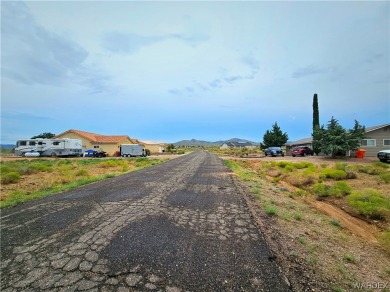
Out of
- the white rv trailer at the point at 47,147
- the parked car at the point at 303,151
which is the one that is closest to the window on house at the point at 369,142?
the parked car at the point at 303,151

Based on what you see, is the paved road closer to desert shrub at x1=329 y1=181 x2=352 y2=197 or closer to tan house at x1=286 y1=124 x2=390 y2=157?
desert shrub at x1=329 y1=181 x2=352 y2=197

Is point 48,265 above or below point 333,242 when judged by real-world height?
above

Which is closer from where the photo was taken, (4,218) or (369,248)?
(369,248)

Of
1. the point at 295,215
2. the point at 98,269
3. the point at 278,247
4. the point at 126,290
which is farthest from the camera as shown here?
the point at 295,215

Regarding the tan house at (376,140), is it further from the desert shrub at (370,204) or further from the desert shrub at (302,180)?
the desert shrub at (370,204)

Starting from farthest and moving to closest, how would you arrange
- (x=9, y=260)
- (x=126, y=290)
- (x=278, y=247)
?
(x=278, y=247) < (x=9, y=260) < (x=126, y=290)

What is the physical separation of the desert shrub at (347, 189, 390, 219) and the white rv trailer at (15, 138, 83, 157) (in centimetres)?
4699

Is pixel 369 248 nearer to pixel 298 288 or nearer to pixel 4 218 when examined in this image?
pixel 298 288

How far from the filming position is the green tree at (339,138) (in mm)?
27391

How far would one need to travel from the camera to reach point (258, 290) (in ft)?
8.95

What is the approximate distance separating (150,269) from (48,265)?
1.71 m

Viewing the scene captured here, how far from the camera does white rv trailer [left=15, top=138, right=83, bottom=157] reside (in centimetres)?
3838

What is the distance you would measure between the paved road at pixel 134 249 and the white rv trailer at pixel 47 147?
40463 mm

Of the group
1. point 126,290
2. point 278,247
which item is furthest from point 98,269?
point 278,247
